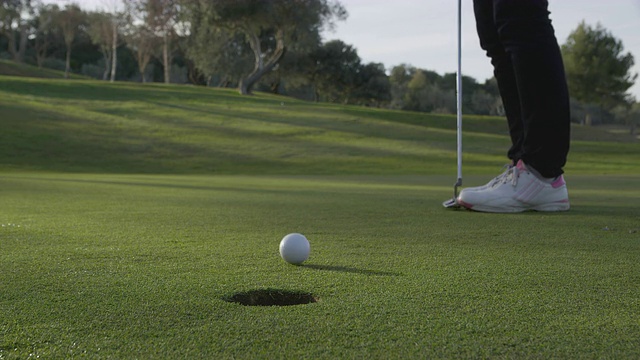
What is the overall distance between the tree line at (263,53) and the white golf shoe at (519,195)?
38677mm

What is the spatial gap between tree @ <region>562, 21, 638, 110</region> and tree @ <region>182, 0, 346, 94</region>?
22798 mm

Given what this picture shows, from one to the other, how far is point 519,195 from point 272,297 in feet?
11.0

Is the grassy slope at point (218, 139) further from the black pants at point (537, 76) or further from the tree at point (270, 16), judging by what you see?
the black pants at point (537, 76)

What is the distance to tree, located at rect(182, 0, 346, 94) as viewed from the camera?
42000 mm

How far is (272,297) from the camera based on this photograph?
2.15 meters

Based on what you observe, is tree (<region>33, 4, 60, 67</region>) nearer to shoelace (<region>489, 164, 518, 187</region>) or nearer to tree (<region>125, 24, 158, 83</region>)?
tree (<region>125, 24, 158, 83</region>)

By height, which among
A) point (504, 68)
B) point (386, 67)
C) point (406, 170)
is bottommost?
point (406, 170)

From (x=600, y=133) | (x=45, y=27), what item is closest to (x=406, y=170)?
(x=600, y=133)

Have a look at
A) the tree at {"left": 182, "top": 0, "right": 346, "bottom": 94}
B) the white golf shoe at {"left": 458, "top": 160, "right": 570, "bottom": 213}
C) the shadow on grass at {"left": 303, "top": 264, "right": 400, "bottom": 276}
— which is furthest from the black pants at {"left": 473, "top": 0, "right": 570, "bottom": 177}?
the tree at {"left": 182, "top": 0, "right": 346, "bottom": 94}

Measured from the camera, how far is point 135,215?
4875 mm

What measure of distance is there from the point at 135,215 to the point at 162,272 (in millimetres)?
2508

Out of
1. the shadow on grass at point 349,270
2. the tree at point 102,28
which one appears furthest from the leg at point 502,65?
the tree at point 102,28

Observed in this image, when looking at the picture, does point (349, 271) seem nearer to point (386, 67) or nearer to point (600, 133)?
point (600, 133)

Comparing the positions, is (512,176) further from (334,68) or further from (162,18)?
(334,68)
